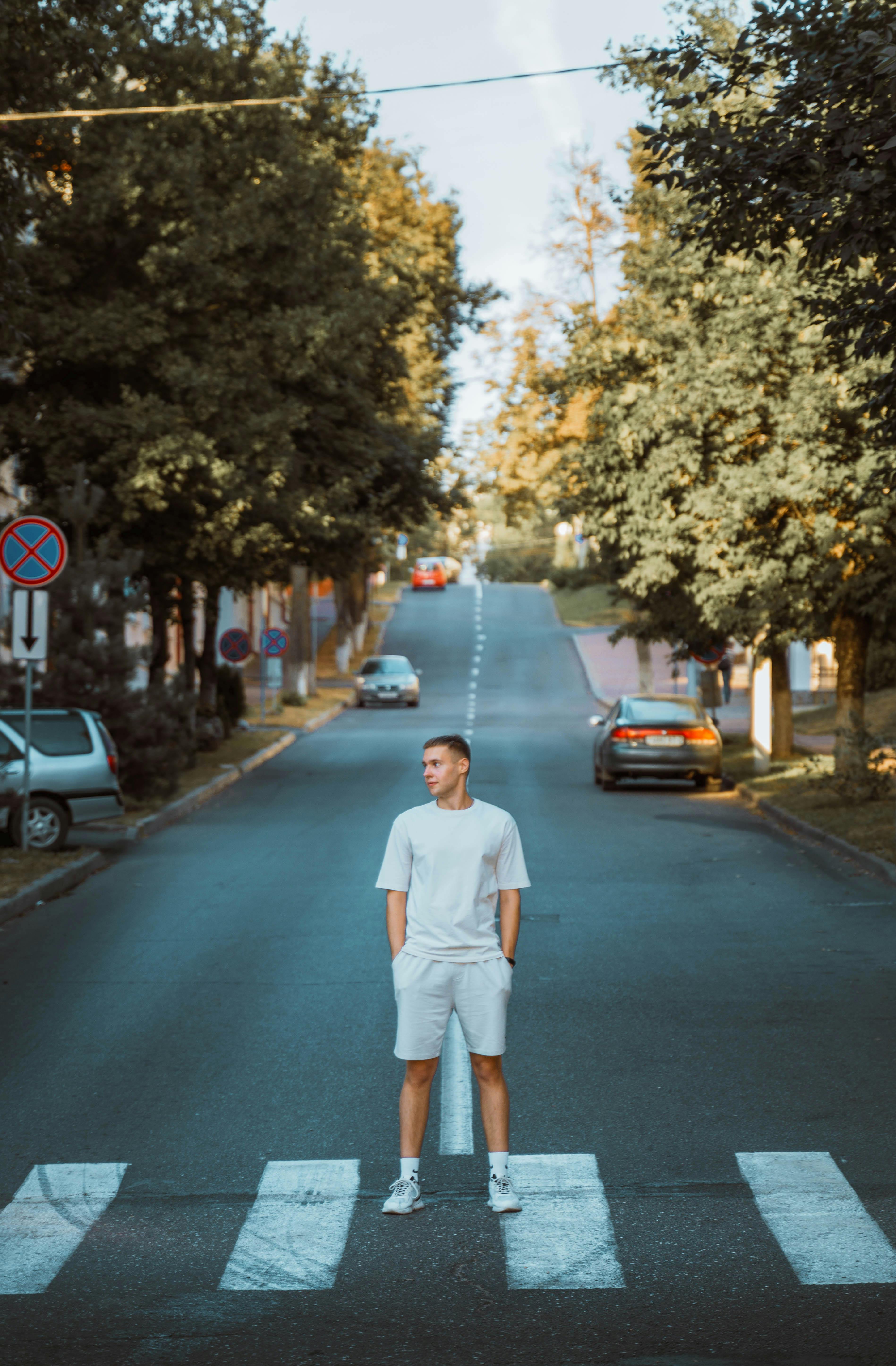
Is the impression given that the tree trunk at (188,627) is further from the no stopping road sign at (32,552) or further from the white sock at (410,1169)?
the white sock at (410,1169)

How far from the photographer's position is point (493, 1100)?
18.9 ft

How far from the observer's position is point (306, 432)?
28.9 metres

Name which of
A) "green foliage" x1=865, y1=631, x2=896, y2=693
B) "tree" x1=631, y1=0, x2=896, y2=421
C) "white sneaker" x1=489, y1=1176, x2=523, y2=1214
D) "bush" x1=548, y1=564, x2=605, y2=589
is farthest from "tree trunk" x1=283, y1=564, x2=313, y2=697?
"white sneaker" x1=489, y1=1176, x2=523, y2=1214

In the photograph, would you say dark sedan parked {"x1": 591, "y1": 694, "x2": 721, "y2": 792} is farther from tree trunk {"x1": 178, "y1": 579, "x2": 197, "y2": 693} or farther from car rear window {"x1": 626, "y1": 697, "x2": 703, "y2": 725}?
tree trunk {"x1": 178, "y1": 579, "x2": 197, "y2": 693}

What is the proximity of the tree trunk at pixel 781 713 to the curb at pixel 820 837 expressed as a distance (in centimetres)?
477

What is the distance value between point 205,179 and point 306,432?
4547 millimetres

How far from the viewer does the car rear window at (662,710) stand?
25.9 meters

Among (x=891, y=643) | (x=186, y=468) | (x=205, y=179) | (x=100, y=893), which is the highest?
(x=205, y=179)

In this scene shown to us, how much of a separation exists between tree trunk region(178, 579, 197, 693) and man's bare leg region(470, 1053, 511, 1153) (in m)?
23.2

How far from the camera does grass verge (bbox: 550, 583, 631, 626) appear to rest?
269ft

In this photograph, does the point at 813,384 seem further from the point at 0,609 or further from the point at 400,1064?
the point at 0,609

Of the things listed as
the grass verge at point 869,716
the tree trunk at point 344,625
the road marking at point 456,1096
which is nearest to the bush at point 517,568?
the tree trunk at point 344,625

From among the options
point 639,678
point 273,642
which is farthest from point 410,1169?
point 639,678

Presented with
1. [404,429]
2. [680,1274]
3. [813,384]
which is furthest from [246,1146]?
Result: [404,429]
